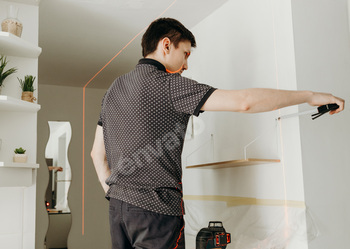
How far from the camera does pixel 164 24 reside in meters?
1.34

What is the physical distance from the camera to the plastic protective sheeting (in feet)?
5.22

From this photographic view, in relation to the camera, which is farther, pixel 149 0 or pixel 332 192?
pixel 149 0

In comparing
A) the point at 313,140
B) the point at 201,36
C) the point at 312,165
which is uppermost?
the point at 201,36

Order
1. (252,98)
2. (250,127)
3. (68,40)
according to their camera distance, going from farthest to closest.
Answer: (68,40), (250,127), (252,98)

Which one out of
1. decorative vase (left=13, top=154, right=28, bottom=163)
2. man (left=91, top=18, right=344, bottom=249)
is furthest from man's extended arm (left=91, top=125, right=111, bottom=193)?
decorative vase (left=13, top=154, right=28, bottom=163)

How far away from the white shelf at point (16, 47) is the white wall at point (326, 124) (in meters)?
1.32

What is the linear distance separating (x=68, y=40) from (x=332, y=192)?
1.59 m

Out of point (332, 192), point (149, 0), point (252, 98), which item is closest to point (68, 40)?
point (149, 0)

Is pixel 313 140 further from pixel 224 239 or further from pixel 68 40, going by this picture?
pixel 68 40

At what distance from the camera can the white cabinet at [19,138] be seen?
1923mm

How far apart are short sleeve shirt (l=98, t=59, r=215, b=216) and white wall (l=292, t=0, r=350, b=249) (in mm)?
721

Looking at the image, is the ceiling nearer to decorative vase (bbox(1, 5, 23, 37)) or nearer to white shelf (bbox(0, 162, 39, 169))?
decorative vase (bbox(1, 5, 23, 37))

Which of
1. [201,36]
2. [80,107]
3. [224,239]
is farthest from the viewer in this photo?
[80,107]

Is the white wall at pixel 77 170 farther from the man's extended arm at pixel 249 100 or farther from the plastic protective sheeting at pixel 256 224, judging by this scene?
the man's extended arm at pixel 249 100
